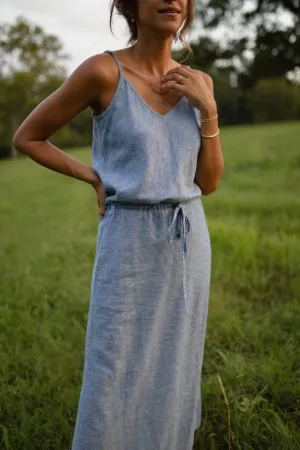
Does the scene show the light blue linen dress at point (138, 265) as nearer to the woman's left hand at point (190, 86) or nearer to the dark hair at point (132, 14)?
the woman's left hand at point (190, 86)

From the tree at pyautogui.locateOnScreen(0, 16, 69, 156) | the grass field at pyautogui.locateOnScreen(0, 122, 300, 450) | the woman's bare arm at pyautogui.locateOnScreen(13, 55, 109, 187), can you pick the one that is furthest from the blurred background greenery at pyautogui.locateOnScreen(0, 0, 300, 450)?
the tree at pyautogui.locateOnScreen(0, 16, 69, 156)

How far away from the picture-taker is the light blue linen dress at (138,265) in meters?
1.48

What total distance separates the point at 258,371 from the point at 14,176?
34.0 feet

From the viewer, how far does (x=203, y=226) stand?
169 cm

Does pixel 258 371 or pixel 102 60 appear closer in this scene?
pixel 102 60

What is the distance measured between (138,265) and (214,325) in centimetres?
172

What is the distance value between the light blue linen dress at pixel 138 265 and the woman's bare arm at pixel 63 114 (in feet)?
0.20

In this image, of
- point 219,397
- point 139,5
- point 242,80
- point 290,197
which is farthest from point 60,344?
point 242,80

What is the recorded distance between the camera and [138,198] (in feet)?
4.86

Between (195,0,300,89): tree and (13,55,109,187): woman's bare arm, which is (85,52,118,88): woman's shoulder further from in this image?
(195,0,300,89): tree

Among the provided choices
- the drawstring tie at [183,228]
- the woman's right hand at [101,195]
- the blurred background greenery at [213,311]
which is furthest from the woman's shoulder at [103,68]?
the blurred background greenery at [213,311]

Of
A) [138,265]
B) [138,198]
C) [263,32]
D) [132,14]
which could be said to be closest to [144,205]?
[138,198]

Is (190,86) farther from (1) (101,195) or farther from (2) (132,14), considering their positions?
(1) (101,195)

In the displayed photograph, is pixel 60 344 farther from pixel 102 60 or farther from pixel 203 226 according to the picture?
pixel 102 60
